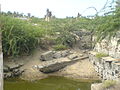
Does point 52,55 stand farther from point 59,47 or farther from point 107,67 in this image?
point 107,67

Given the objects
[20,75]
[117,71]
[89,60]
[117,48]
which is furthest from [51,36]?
[117,71]

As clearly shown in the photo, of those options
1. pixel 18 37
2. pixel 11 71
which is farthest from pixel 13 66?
pixel 18 37

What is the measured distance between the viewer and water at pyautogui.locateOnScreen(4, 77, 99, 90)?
10602 mm

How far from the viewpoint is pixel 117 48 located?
11555mm

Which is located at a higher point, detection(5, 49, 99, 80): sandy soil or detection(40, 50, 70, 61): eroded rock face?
detection(40, 50, 70, 61): eroded rock face

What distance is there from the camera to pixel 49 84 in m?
11.4

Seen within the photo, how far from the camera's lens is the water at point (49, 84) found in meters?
10.6

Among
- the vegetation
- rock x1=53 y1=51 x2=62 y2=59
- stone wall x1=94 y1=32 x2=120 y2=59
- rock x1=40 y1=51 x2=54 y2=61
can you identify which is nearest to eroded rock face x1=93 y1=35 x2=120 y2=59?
stone wall x1=94 y1=32 x2=120 y2=59

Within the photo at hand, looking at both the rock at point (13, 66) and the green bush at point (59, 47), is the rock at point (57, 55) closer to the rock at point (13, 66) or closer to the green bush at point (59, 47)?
the green bush at point (59, 47)

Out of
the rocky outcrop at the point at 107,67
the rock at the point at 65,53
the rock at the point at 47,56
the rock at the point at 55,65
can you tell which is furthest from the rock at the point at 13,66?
the rocky outcrop at the point at 107,67

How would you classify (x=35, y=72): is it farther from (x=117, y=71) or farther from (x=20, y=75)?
(x=117, y=71)

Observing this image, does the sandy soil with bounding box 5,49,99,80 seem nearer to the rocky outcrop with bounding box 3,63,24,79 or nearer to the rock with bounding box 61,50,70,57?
the rocky outcrop with bounding box 3,63,24,79

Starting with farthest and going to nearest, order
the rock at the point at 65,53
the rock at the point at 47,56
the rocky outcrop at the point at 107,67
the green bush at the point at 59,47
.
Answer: the green bush at the point at 59,47 < the rock at the point at 65,53 < the rock at the point at 47,56 < the rocky outcrop at the point at 107,67

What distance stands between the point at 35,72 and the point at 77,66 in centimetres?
247
